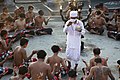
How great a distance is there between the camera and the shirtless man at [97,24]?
49.2 ft

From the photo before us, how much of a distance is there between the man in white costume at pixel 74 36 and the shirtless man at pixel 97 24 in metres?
5.10

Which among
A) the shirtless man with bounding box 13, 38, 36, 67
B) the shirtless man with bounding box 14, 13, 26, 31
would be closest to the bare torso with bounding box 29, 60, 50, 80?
the shirtless man with bounding box 13, 38, 36, 67

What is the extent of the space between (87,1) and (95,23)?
8.42m

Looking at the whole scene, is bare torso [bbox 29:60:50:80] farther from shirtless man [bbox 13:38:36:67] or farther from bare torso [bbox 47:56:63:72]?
shirtless man [bbox 13:38:36:67]

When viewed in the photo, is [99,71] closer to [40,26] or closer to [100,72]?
[100,72]

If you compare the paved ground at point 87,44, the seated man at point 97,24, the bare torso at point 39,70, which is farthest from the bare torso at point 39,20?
the bare torso at point 39,70

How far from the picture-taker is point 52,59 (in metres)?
8.93

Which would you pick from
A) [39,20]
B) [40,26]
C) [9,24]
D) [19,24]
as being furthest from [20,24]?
[40,26]

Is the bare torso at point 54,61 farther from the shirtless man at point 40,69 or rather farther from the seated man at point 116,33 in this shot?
the seated man at point 116,33

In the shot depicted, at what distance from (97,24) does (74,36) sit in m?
5.27

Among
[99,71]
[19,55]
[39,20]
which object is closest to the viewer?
[99,71]

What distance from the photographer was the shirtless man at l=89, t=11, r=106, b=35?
49.2ft

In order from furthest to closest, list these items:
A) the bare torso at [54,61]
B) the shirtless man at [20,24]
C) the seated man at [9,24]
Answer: the seated man at [9,24]
the shirtless man at [20,24]
the bare torso at [54,61]

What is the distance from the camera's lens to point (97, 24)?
1512 cm
